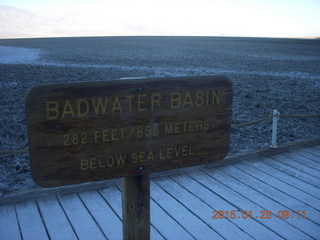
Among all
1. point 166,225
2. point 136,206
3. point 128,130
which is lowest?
point 166,225

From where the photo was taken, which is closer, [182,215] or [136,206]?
[136,206]

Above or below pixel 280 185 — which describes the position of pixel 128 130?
above

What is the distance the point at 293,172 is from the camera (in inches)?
186

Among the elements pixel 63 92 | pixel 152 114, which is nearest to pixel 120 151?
pixel 152 114

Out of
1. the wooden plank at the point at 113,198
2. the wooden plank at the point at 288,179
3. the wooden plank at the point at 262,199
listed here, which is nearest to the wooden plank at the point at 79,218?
the wooden plank at the point at 113,198

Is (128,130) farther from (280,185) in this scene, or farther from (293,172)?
(293,172)

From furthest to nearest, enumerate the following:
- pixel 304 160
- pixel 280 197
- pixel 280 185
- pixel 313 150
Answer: pixel 313 150, pixel 304 160, pixel 280 185, pixel 280 197

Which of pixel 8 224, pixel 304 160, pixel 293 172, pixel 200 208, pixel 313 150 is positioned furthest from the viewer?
pixel 313 150

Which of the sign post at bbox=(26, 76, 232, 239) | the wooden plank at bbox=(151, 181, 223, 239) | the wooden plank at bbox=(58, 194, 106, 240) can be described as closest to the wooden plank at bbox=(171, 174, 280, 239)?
the wooden plank at bbox=(151, 181, 223, 239)

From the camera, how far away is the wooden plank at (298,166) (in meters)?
4.70

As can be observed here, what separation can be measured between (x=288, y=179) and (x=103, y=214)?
240cm

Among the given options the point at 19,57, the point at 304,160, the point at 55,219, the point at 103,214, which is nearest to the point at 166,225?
the point at 103,214

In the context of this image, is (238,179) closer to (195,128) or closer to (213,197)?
(213,197)

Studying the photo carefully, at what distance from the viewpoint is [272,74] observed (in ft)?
67.9
